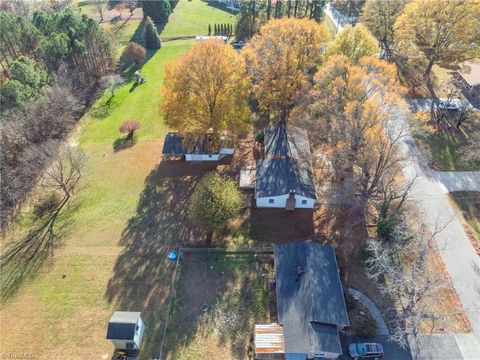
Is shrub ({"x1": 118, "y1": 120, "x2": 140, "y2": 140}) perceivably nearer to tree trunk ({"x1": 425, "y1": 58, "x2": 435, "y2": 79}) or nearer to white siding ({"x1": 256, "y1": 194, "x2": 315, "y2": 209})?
white siding ({"x1": 256, "y1": 194, "x2": 315, "y2": 209})

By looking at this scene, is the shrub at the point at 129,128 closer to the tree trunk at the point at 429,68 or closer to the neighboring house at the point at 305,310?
the neighboring house at the point at 305,310

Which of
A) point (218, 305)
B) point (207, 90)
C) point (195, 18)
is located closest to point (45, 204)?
point (207, 90)

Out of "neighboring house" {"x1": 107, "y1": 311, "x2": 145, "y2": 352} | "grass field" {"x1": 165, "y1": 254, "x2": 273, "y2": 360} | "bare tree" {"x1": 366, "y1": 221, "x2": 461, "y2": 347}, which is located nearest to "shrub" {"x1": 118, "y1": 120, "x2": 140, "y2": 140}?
"grass field" {"x1": 165, "y1": 254, "x2": 273, "y2": 360}

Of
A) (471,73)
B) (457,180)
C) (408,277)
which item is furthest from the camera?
(471,73)

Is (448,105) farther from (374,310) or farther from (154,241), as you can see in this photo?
(154,241)

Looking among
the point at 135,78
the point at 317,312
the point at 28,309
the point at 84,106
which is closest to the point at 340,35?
the point at 317,312

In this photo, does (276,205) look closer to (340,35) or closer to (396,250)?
(396,250)
